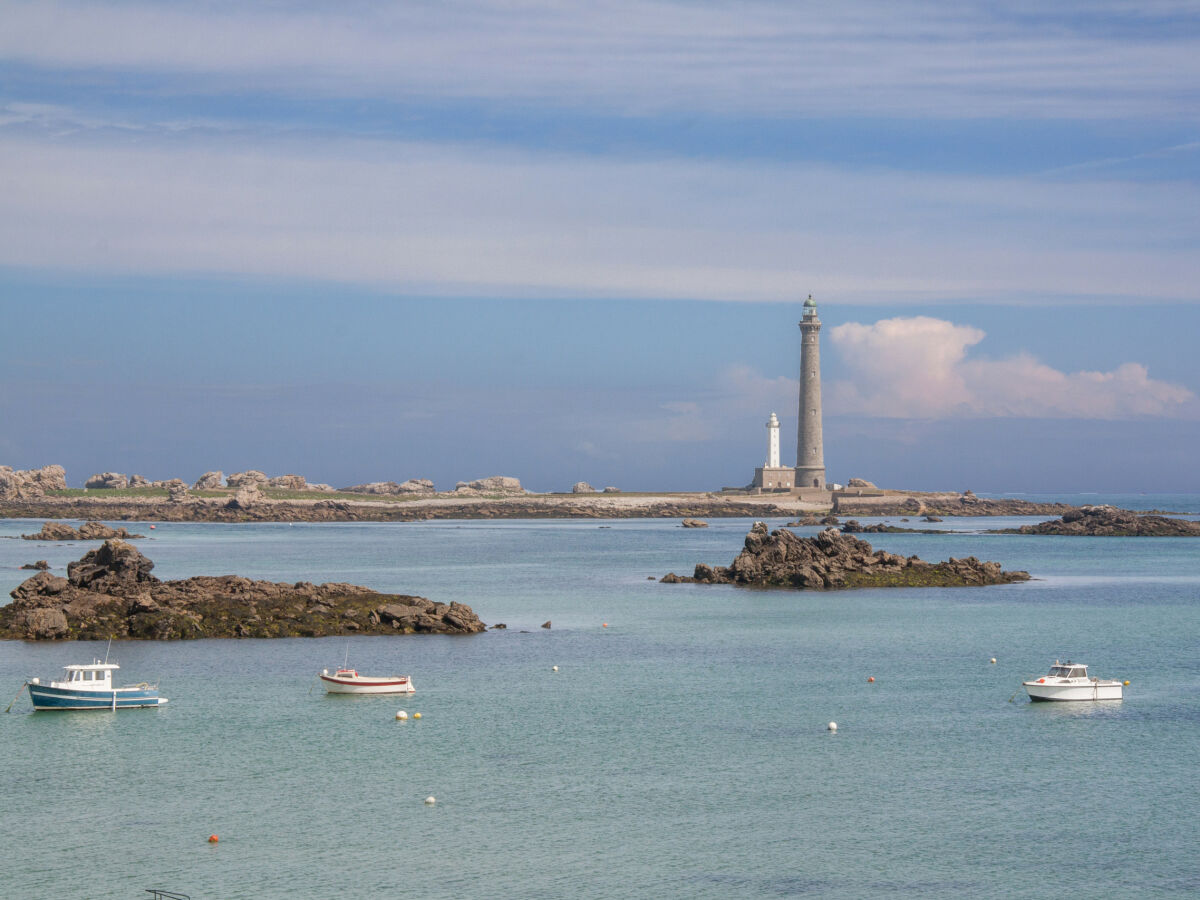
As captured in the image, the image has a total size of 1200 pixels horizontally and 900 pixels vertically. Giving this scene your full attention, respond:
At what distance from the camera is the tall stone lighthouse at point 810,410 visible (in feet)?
596

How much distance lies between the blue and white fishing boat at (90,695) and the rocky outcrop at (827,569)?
1771 inches

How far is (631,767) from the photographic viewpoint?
32.3 metres

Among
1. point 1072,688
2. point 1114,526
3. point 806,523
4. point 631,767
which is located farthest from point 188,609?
point 1114,526

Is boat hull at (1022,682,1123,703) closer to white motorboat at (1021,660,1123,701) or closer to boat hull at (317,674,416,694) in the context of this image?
white motorboat at (1021,660,1123,701)

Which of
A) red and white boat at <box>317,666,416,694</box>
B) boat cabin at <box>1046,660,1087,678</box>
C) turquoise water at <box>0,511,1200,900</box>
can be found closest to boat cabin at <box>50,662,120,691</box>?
turquoise water at <box>0,511,1200,900</box>

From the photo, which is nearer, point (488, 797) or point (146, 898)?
point (146, 898)

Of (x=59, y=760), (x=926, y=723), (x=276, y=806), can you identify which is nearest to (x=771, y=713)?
(x=926, y=723)

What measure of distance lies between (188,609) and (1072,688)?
35.8 meters

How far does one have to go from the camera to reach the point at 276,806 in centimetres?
2862

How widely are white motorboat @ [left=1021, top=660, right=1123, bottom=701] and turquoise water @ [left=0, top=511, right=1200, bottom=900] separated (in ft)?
1.61

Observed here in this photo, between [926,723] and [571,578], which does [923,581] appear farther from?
[926,723]

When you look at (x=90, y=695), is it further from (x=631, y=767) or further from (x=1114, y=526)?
(x=1114, y=526)

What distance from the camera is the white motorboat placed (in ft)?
133

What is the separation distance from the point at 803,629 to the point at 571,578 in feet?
98.5
